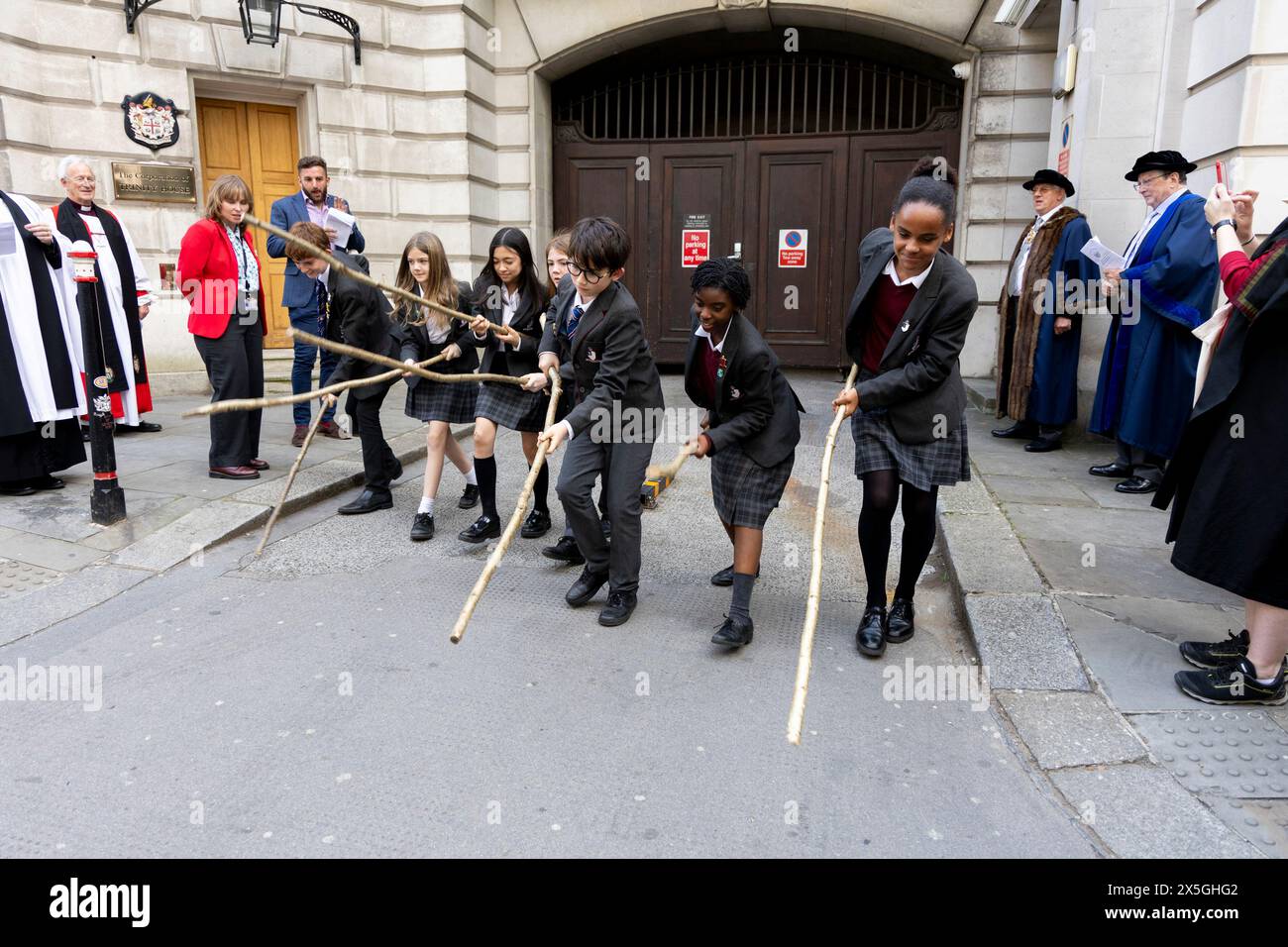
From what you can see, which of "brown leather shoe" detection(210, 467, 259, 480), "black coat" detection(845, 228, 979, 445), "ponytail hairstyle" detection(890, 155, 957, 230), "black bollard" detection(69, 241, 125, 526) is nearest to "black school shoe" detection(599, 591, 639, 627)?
"black coat" detection(845, 228, 979, 445)

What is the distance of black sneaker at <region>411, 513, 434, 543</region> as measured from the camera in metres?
5.45

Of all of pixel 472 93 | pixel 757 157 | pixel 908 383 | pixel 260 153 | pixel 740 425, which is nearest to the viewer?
pixel 908 383

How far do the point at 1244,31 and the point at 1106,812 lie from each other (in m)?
5.54

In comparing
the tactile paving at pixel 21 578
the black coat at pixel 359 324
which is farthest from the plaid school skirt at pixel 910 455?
the tactile paving at pixel 21 578

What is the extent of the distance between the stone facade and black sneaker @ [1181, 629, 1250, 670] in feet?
15.2

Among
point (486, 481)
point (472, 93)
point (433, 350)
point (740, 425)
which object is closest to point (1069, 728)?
point (740, 425)

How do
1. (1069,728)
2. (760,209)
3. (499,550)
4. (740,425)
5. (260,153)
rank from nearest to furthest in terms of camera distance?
(499,550) < (1069,728) < (740,425) < (260,153) < (760,209)

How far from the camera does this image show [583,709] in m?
3.46

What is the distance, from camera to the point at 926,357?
3.79 metres

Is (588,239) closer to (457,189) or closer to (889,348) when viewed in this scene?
(889,348)

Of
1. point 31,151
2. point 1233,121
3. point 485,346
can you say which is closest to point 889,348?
point 485,346

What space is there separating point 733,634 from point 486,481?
212 cm

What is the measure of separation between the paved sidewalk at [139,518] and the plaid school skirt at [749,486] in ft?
9.96

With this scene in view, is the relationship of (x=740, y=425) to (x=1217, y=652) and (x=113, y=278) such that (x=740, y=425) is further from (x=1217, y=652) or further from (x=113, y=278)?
(x=113, y=278)
